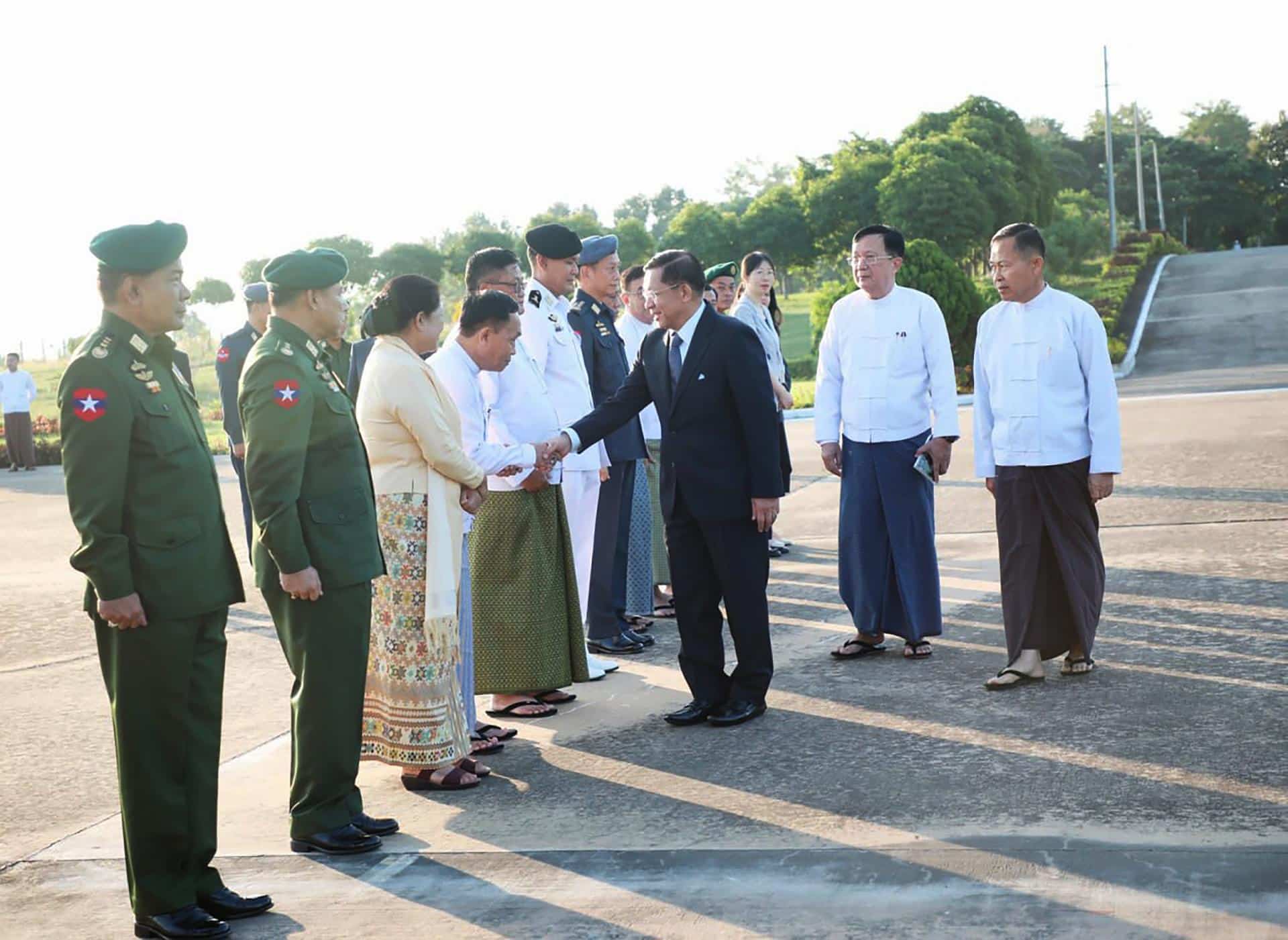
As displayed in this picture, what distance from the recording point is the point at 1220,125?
109 m

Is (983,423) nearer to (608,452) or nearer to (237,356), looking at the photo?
(608,452)

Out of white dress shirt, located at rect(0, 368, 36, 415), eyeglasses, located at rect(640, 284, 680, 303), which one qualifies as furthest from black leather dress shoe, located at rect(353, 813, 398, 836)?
white dress shirt, located at rect(0, 368, 36, 415)

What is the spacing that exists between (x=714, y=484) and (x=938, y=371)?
163 cm

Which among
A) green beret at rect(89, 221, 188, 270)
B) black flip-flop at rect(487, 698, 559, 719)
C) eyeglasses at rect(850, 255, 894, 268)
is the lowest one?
black flip-flop at rect(487, 698, 559, 719)

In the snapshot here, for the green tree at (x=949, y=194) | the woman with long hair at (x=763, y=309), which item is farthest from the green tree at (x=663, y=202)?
the woman with long hair at (x=763, y=309)

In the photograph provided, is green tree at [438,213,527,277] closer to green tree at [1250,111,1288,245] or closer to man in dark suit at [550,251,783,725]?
green tree at [1250,111,1288,245]

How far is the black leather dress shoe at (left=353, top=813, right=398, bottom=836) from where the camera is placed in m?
4.82

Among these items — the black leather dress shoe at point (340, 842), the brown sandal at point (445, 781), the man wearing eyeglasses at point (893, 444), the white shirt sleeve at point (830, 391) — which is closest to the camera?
the black leather dress shoe at point (340, 842)

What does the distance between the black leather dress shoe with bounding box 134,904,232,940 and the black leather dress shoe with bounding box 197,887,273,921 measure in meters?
0.07

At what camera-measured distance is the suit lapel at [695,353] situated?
6.00 meters

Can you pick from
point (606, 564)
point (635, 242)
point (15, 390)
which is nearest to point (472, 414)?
point (606, 564)

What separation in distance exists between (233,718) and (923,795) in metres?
3.34

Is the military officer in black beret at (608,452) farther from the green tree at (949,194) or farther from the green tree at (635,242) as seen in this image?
the green tree at (635,242)

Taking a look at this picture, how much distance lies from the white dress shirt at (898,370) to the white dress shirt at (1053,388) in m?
0.52
